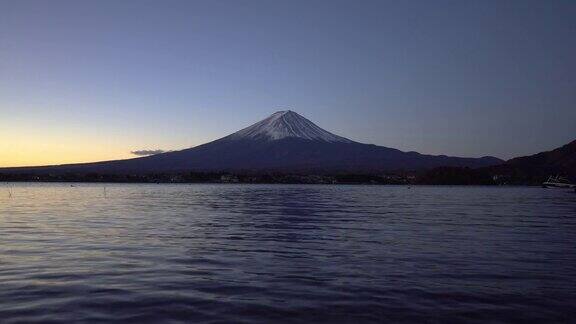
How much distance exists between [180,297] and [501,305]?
20.9 ft

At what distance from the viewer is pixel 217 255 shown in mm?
17219

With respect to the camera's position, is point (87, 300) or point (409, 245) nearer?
point (87, 300)

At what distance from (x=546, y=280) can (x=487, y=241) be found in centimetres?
880

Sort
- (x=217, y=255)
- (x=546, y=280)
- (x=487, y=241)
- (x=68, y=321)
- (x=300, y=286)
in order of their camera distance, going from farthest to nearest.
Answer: (x=487, y=241) < (x=217, y=255) < (x=546, y=280) < (x=300, y=286) < (x=68, y=321)

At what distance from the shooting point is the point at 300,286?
12.2 metres

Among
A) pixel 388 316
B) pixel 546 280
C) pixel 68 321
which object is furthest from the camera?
pixel 546 280

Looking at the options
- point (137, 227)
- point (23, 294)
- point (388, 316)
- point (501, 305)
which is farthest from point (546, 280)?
point (137, 227)

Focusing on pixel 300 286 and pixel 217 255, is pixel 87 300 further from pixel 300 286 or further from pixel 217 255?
pixel 217 255

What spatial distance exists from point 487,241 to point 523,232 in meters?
5.29

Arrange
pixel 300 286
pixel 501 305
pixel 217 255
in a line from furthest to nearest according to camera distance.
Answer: pixel 217 255
pixel 300 286
pixel 501 305

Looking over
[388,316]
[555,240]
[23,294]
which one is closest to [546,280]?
[388,316]

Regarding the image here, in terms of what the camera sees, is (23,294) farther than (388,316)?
Yes

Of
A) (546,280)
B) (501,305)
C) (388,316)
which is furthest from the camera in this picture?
(546,280)

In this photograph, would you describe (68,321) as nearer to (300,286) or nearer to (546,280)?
(300,286)
